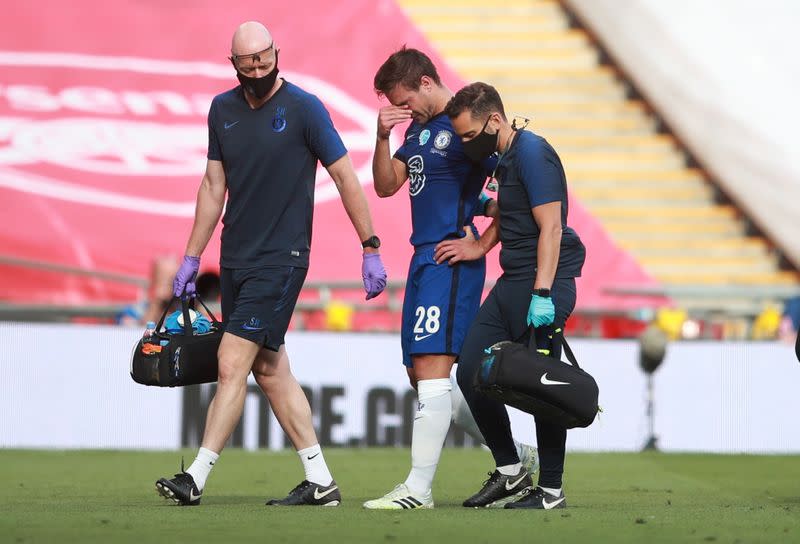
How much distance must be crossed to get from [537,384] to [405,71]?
5.10 feet

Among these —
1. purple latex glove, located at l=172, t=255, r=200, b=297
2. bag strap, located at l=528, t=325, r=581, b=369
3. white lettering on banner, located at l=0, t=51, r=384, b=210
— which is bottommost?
bag strap, located at l=528, t=325, r=581, b=369

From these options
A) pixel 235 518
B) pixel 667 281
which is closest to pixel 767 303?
pixel 667 281

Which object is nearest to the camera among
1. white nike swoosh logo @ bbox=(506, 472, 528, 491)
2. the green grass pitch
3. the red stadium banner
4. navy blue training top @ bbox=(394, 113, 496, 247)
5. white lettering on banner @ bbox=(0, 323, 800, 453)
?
Result: the green grass pitch

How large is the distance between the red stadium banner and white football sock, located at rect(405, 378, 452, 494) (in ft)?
31.6

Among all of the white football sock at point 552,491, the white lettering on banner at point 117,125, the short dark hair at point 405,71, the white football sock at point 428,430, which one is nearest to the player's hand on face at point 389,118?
the short dark hair at point 405,71

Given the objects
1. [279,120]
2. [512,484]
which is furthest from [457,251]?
[512,484]

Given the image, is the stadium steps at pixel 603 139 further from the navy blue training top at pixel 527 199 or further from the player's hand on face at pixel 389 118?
the player's hand on face at pixel 389 118

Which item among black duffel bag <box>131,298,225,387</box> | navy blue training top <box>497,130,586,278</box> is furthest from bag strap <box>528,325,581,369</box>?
black duffel bag <box>131,298,225,387</box>

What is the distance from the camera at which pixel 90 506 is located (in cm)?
668

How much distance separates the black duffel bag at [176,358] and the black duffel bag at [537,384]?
1295 mm

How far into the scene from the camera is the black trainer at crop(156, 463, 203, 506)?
6.41 metres

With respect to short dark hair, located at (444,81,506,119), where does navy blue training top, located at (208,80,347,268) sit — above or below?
below

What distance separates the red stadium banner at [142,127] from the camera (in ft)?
56.2

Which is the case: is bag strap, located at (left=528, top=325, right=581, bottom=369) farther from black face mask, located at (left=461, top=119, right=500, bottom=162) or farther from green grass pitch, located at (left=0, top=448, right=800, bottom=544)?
black face mask, located at (left=461, top=119, right=500, bottom=162)
